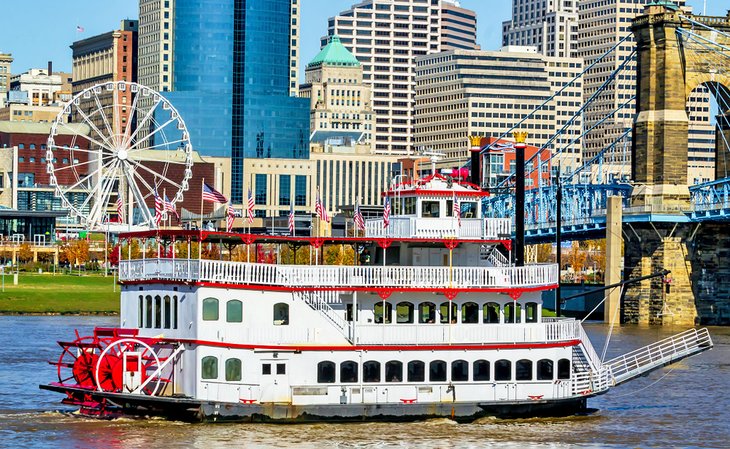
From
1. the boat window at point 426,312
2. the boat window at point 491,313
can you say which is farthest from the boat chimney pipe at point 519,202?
the boat window at point 426,312

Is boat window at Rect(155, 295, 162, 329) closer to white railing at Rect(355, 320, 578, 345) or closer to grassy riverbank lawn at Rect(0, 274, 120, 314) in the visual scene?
white railing at Rect(355, 320, 578, 345)

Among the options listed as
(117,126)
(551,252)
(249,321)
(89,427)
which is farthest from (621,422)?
(551,252)

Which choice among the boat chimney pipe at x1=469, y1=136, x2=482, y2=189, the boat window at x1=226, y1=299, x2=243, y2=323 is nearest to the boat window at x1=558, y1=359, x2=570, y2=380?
the boat chimney pipe at x1=469, y1=136, x2=482, y2=189

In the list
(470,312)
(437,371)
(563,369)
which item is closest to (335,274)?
(437,371)

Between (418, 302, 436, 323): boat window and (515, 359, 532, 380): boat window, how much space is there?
276cm

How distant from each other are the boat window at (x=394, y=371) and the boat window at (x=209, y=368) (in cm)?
483

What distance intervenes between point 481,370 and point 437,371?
4.45 ft

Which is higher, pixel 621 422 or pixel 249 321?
pixel 249 321

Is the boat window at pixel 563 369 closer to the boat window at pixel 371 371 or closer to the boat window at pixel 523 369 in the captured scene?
the boat window at pixel 523 369

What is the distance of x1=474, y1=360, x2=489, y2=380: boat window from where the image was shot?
4531 centimetres

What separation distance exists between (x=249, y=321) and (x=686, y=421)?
14830mm

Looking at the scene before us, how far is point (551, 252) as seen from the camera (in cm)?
18625

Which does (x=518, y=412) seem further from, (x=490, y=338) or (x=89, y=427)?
(x=89, y=427)

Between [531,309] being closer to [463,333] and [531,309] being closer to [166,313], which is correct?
[463,333]
